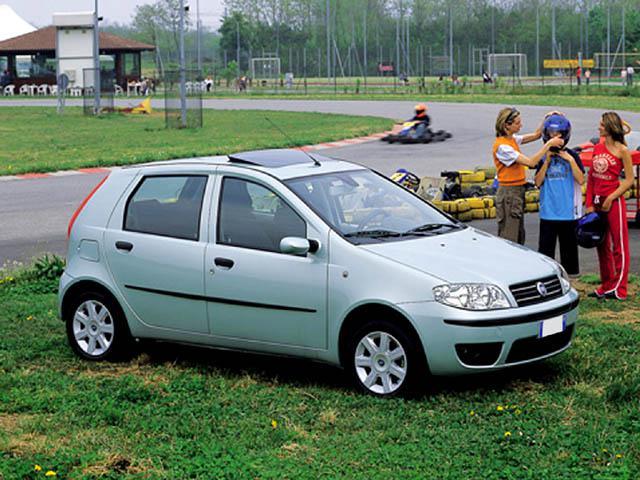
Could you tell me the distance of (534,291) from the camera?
23.1ft

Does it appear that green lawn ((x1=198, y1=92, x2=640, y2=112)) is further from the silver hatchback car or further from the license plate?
the license plate

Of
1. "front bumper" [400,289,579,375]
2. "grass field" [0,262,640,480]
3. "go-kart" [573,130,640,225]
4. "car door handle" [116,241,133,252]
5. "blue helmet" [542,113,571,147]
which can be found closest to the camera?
"grass field" [0,262,640,480]

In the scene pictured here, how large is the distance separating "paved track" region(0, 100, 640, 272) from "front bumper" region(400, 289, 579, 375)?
16.6ft

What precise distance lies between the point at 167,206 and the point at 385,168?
15.5 meters

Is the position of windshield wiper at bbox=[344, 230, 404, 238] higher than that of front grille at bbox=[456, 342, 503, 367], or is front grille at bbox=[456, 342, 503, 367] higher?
windshield wiper at bbox=[344, 230, 404, 238]

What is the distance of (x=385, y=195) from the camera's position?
8.05 metres

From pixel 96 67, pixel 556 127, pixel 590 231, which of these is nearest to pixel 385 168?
pixel 556 127

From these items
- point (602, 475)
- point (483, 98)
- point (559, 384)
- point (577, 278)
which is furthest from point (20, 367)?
point (483, 98)

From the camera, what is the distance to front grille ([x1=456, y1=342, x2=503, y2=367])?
6754 millimetres

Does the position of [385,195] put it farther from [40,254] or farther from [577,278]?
[40,254]

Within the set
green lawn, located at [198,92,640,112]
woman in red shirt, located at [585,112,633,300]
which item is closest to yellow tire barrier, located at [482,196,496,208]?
woman in red shirt, located at [585,112,633,300]

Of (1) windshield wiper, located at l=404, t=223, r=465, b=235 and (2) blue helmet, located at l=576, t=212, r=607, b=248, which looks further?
(2) blue helmet, located at l=576, t=212, r=607, b=248

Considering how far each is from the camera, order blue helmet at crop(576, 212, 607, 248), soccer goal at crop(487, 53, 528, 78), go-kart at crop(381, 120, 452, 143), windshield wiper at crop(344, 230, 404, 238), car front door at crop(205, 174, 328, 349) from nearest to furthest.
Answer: car front door at crop(205, 174, 328, 349), windshield wiper at crop(344, 230, 404, 238), blue helmet at crop(576, 212, 607, 248), go-kart at crop(381, 120, 452, 143), soccer goal at crop(487, 53, 528, 78)

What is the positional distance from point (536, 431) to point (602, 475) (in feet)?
2.52
